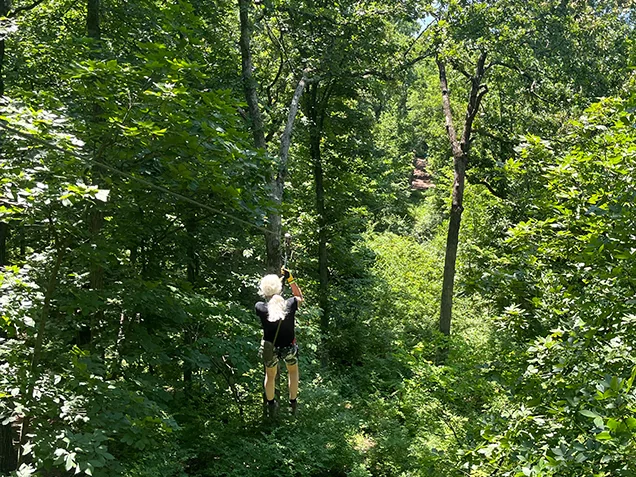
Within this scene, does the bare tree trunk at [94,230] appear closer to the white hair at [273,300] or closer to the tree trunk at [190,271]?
the tree trunk at [190,271]

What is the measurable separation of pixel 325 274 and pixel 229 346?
263 inches

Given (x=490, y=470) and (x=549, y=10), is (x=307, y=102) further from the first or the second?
(x=490, y=470)

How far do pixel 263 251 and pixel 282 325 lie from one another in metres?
4.64

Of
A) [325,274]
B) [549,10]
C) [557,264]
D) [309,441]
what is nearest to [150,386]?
[309,441]

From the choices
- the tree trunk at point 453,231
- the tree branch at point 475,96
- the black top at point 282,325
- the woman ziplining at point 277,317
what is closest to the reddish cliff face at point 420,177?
the tree branch at point 475,96

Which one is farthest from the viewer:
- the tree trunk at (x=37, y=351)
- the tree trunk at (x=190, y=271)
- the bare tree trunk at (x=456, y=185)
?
the bare tree trunk at (x=456, y=185)

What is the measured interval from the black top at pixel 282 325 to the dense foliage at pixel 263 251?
3.26ft

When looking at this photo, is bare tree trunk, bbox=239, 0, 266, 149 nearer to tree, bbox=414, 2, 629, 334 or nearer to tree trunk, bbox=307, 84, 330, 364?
tree, bbox=414, 2, 629, 334

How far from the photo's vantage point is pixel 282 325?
5.43m

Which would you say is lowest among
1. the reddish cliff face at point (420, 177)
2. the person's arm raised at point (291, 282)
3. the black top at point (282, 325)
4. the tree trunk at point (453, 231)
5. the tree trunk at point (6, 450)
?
the tree trunk at point (6, 450)

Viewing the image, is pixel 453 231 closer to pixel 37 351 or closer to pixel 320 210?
pixel 320 210

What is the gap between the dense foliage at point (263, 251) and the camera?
3854 mm

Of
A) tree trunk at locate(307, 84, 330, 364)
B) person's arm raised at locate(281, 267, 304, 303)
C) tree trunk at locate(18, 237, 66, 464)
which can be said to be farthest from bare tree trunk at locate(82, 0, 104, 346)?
tree trunk at locate(307, 84, 330, 364)

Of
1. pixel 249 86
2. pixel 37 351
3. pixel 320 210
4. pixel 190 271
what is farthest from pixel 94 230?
pixel 320 210
